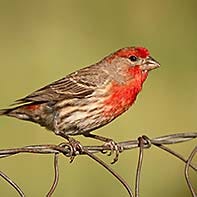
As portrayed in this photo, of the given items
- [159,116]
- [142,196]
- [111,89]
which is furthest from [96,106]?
[159,116]

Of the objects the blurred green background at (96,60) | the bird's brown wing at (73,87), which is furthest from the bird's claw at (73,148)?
the blurred green background at (96,60)

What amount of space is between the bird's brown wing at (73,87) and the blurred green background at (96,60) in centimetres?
100

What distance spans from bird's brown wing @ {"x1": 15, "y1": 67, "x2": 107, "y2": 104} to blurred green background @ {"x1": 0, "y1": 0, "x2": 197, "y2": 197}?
3.28 feet

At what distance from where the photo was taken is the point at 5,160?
591 centimetres

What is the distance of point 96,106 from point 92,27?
2947 millimetres

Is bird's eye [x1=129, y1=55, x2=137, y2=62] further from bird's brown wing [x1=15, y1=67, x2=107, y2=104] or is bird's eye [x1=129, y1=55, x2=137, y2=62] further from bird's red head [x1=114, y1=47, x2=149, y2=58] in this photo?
bird's brown wing [x1=15, y1=67, x2=107, y2=104]

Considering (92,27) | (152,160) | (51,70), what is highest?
(92,27)

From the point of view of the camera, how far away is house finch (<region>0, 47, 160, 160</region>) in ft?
14.4

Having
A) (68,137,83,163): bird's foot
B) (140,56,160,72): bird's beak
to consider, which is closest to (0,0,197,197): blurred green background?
(140,56,160,72): bird's beak

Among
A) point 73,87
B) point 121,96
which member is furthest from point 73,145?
point 73,87

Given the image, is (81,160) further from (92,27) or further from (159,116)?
(92,27)

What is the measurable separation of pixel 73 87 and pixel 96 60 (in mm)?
2216

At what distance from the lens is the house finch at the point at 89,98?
14.4 feet

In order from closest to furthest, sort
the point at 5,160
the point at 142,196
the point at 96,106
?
the point at 96,106 < the point at 142,196 < the point at 5,160
